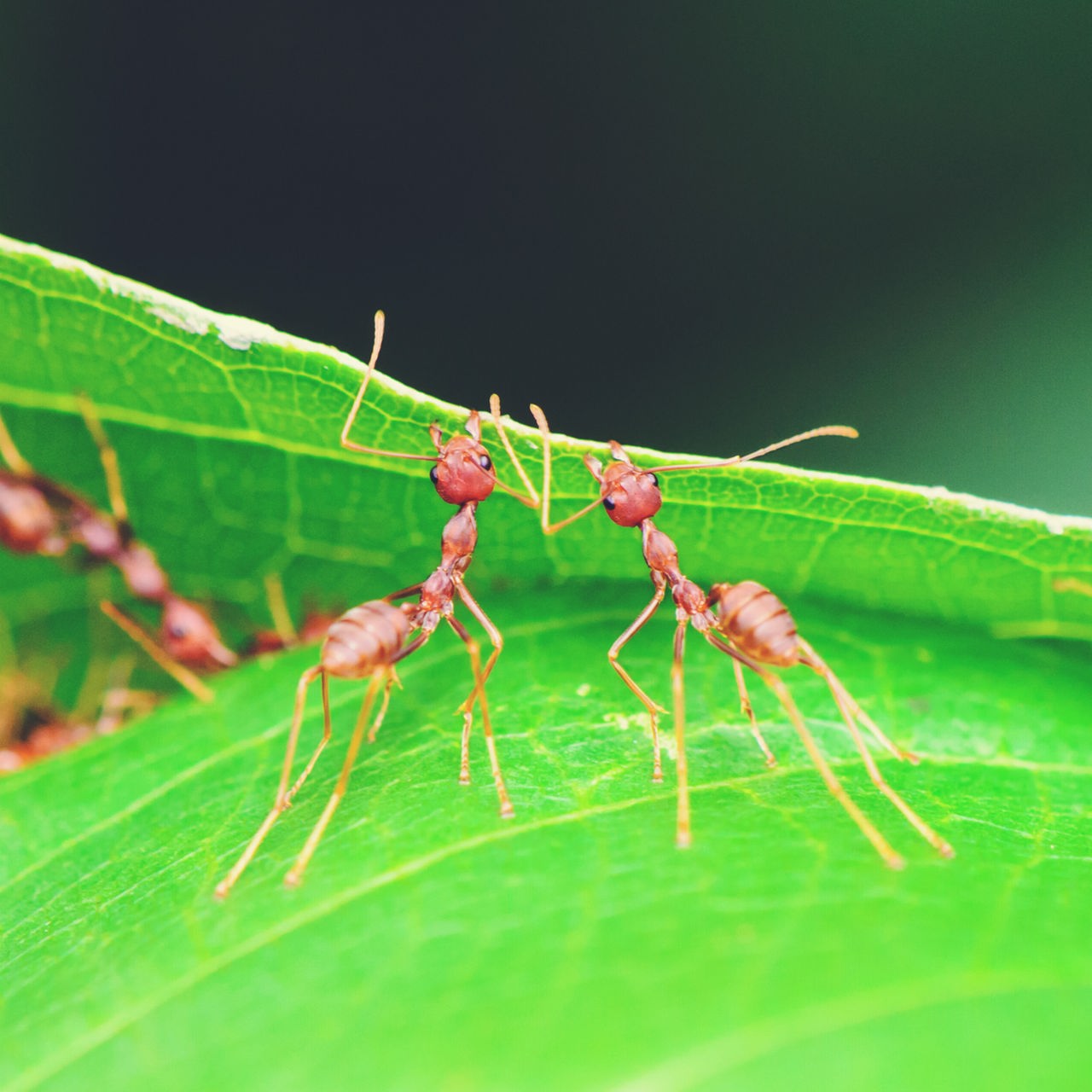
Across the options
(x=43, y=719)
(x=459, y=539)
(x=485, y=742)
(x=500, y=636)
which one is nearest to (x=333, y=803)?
(x=485, y=742)

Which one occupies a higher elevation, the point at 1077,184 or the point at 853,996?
the point at 1077,184

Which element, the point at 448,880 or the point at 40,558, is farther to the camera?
the point at 40,558

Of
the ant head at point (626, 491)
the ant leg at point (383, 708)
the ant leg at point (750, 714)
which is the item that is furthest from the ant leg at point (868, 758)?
the ant leg at point (383, 708)

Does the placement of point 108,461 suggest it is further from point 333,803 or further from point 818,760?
point 818,760

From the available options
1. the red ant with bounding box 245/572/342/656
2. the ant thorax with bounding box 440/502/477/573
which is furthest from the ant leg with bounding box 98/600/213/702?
the ant thorax with bounding box 440/502/477/573

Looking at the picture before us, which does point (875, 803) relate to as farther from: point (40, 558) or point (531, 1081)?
point (40, 558)

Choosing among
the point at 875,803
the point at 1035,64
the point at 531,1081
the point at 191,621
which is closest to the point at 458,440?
the point at 191,621

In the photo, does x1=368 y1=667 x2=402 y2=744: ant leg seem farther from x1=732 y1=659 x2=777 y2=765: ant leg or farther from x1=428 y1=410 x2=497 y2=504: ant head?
x1=732 y1=659 x2=777 y2=765: ant leg
